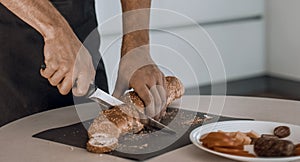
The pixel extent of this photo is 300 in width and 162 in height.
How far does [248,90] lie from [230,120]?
7.73ft

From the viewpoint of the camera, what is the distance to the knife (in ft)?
3.43

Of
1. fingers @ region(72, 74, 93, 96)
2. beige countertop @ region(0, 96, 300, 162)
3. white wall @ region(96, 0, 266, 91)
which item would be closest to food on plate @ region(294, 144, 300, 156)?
beige countertop @ region(0, 96, 300, 162)

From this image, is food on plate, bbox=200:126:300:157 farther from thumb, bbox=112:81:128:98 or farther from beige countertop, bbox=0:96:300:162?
thumb, bbox=112:81:128:98

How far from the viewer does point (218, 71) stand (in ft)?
11.0

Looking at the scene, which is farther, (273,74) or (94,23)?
(273,74)

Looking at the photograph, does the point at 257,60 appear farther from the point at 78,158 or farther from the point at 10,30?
the point at 78,158

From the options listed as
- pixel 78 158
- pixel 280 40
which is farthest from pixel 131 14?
pixel 280 40

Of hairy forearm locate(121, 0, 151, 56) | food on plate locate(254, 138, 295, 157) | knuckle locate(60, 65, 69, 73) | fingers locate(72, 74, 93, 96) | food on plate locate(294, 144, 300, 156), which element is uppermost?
hairy forearm locate(121, 0, 151, 56)

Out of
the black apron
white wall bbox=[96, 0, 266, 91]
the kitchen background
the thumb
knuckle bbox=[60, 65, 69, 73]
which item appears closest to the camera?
knuckle bbox=[60, 65, 69, 73]

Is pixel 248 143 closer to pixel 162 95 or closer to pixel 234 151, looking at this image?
pixel 234 151

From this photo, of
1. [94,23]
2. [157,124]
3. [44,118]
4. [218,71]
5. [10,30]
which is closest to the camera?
[157,124]

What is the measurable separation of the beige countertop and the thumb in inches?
2.9

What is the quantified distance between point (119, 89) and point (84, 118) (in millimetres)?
94

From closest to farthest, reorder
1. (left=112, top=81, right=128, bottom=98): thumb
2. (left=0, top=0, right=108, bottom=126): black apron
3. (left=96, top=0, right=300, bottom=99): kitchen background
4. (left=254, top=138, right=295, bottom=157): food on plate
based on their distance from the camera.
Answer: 1. (left=254, top=138, right=295, bottom=157): food on plate
2. (left=112, top=81, right=128, bottom=98): thumb
3. (left=0, top=0, right=108, bottom=126): black apron
4. (left=96, top=0, right=300, bottom=99): kitchen background
